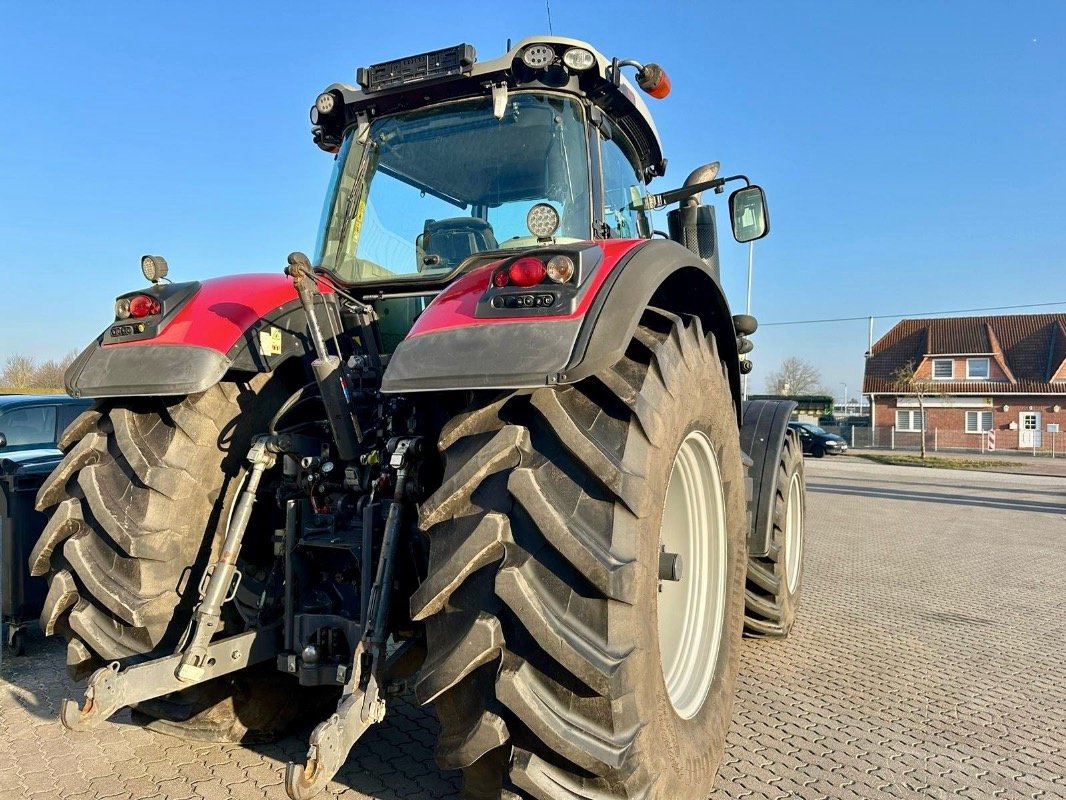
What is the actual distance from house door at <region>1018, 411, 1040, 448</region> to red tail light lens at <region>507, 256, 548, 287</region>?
4346cm

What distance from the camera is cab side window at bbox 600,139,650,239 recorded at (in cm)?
332

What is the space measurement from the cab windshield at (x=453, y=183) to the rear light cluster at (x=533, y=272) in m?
0.84

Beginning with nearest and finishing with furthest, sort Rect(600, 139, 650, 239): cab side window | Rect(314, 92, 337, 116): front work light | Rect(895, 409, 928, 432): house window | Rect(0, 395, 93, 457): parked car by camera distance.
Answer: Rect(600, 139, 650, 239): cab side window
Rect(314, 92, 337, 116): front work light
Rect(0, 395, 93, 457): parked car
Rect(895, 409, 928, 432): house window

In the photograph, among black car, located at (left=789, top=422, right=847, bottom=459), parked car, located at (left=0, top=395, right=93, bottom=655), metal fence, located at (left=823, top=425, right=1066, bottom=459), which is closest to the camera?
parked car, located at (left=0, top=395, right=93, bottom=655)

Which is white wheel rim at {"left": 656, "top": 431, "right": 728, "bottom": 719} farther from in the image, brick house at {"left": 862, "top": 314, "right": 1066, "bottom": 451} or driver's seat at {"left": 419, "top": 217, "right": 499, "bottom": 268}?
brick house at {"left": 862, "top": 314, "right": 1066, "bottom": 451}

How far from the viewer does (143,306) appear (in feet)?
9.26

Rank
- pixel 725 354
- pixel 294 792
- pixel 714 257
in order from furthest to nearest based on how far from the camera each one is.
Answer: pixel 714 257 < pixel 725 354 < pixel 294 792

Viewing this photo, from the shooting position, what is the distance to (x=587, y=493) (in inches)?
76.7

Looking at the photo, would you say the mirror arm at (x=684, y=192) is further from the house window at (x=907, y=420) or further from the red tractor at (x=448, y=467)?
the house window at (x=907, y=420)

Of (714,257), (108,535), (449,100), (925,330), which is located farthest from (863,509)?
(925,330)

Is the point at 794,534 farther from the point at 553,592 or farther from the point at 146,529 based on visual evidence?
the point at 146,529

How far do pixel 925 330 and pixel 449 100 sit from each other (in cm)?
4540

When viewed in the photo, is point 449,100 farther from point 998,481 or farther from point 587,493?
point 998,481

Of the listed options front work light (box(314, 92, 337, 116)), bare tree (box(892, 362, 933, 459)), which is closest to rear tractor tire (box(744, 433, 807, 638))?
front work light (box(314, 92, 337, 116))
